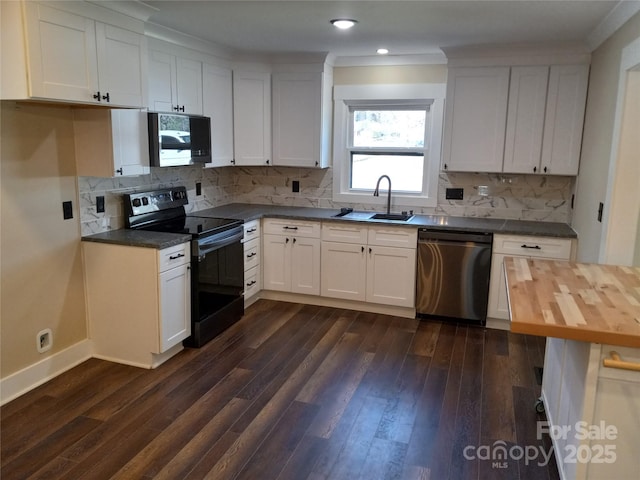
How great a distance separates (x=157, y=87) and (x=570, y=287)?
10.2 feet

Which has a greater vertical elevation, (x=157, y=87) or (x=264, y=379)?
(x=157, y=87)

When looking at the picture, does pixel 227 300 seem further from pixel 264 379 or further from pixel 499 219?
pixel 499 219

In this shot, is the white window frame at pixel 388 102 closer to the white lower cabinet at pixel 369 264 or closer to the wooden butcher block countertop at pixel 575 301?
the white lower cabinet at pixel 369 264

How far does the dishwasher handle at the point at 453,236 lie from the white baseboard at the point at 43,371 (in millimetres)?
2790

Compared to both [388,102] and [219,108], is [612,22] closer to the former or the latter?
[388,102]

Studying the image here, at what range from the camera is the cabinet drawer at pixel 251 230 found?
4.43m

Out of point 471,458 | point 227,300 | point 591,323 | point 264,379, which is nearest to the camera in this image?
point 591,323

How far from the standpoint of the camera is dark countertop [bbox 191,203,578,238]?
13.2 feet

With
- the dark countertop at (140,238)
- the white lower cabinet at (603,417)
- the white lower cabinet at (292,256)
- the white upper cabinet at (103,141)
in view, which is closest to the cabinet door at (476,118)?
the white lower cabinet at (292,256)

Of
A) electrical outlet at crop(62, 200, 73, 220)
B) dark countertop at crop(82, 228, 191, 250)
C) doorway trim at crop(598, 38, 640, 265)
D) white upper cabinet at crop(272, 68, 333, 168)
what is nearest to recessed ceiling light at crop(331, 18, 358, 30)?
white upper cabinet at crop(272, 68, 333, 168)

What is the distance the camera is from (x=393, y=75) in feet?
15.5

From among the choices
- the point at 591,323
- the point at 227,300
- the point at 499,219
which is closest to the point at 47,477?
the point at 227,300

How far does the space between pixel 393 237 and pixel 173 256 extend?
194cm

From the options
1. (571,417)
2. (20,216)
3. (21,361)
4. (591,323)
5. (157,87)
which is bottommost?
(21,361)
